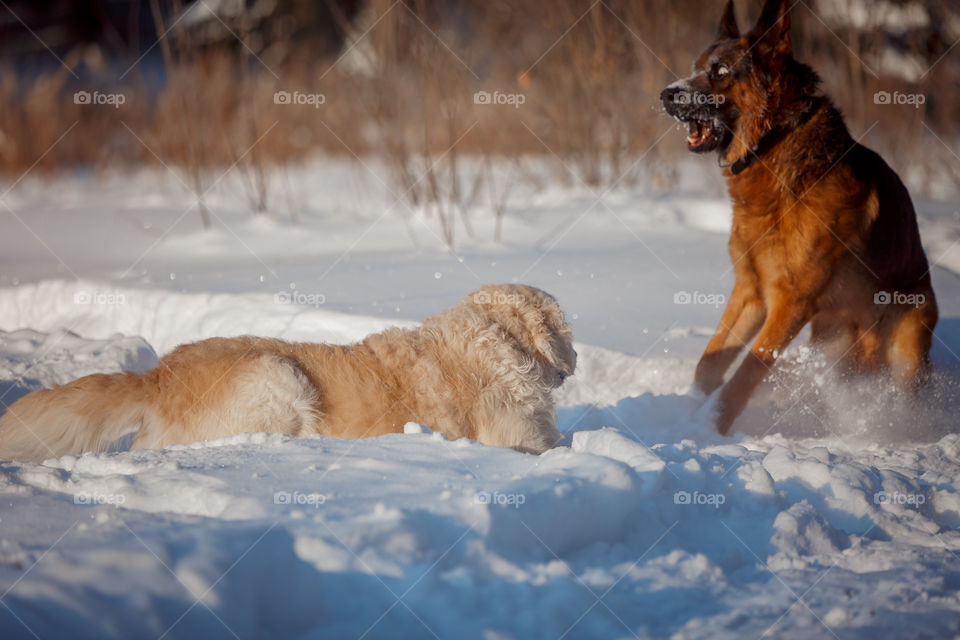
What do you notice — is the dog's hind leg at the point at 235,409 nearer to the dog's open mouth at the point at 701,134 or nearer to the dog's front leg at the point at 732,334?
the dog's front leg at the point at 732,334

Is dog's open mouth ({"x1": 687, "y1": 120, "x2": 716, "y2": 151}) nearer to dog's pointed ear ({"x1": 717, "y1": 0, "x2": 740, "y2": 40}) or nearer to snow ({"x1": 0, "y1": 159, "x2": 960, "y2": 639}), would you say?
dog's pointed ear ({"x1": 717, "y1": 0, "x2": 740, "y2": 40})

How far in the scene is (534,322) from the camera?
12.4ft

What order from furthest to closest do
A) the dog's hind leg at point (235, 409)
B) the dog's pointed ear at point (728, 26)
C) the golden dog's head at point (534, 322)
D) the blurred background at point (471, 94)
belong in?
the blurred background at point (471, 94)
the dog's pointed ear at point (728, 26)
the golden dog's head at point (534, 322)
the dog's hind leg at point (235, 409)

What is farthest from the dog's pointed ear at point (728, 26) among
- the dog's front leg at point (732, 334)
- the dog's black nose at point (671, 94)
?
the dog's front leg at point (732, 334)

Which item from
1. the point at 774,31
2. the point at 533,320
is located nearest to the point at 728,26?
the point at 774,31

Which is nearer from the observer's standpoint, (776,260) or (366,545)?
(366,545)

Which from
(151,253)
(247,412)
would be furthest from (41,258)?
(247,412)

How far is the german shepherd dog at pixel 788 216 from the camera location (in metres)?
4.28

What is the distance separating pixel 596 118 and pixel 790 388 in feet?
18.7

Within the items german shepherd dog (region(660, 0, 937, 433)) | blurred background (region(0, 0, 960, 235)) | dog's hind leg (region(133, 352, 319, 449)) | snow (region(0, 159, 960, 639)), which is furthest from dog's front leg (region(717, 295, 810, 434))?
blurred background (region(0, 0, 960, 235))

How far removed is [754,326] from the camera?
15.4ft

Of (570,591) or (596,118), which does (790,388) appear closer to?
(570,591)

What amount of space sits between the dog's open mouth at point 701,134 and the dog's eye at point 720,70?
0.30m

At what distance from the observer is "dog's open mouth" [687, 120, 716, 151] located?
14.8 ft
